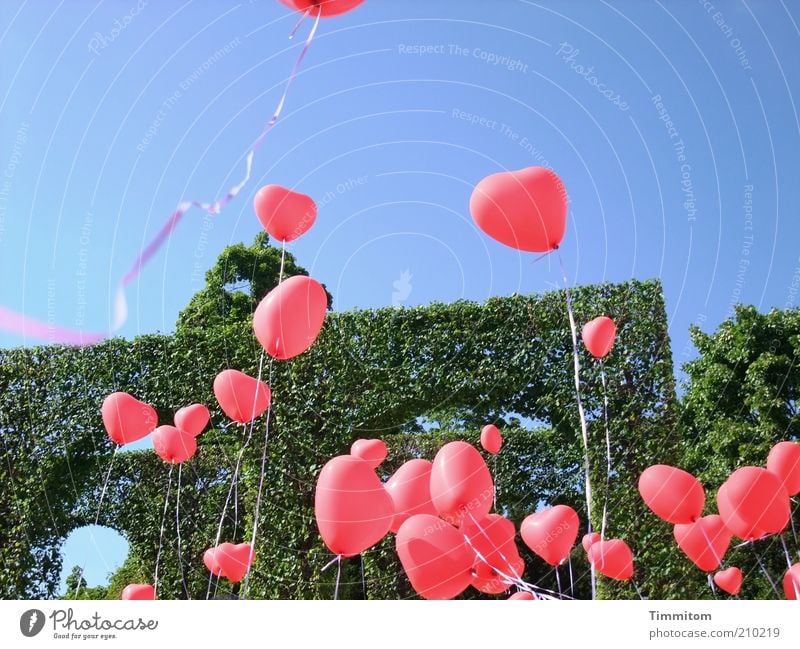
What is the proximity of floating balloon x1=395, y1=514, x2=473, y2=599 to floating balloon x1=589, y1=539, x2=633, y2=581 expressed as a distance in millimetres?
2055

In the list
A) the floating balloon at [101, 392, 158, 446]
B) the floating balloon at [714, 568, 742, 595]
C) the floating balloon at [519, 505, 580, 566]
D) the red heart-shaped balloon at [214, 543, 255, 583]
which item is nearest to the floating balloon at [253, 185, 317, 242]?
the floating balloon at [101, 392, 158, 446]

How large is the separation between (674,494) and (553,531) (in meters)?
0.88

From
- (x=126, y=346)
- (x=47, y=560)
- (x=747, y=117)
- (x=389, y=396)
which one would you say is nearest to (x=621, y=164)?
(x=747, y=117)

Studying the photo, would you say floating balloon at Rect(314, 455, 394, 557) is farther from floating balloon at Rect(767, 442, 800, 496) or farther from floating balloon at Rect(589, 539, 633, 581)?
floating balloon at Rect(767, 442, 800, 496)

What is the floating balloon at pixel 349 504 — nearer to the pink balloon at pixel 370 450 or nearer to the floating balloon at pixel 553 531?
the floating balloon at pixel 553 531

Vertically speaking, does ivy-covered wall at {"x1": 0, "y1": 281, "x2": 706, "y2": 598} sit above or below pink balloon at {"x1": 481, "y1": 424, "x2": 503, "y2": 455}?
above

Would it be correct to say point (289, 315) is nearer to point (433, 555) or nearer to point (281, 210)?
point (281, 210)

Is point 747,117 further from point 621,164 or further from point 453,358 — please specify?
point 453,358

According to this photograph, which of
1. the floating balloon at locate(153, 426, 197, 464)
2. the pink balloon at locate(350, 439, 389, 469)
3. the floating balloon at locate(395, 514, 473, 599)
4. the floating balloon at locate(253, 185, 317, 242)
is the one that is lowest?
the floating balloon at locate(395, 514, 473, 599)

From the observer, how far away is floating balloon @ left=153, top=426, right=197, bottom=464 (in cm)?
631

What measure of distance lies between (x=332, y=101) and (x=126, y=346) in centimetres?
458

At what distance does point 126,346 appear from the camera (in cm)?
892

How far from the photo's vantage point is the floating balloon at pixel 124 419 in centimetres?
595

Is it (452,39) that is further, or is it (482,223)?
(452,39)
